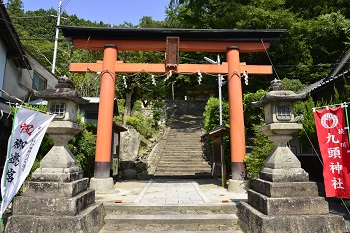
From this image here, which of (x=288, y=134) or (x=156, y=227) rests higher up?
(x=288, y=134)

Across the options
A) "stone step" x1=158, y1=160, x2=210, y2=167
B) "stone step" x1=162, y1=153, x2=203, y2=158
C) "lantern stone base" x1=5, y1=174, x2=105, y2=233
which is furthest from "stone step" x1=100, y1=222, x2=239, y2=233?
"stone step" x1=162, y1=153, x2=203, y2=158

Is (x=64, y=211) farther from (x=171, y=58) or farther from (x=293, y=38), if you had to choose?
(x=293, y=38)

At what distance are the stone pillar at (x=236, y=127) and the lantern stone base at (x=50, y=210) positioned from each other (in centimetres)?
590

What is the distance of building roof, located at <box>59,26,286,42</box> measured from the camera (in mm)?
10211

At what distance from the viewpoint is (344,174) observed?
5.14 meters

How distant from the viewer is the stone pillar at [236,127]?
9275 mm

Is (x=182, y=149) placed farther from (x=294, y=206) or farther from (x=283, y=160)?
(x=294, y=206)

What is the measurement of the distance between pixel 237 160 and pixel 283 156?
14.2 feet

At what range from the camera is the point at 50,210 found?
4.78m

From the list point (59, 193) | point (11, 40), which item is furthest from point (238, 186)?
point (11, 40)

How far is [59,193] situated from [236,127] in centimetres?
703

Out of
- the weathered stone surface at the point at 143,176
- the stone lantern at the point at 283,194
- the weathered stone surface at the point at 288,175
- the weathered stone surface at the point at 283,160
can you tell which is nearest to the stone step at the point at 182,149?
the weathered stone surface at the point at 143,176

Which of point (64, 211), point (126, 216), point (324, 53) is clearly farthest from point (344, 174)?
point (324, 53)

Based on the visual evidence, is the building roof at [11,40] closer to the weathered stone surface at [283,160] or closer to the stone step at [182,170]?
the stone step at [182,170]
